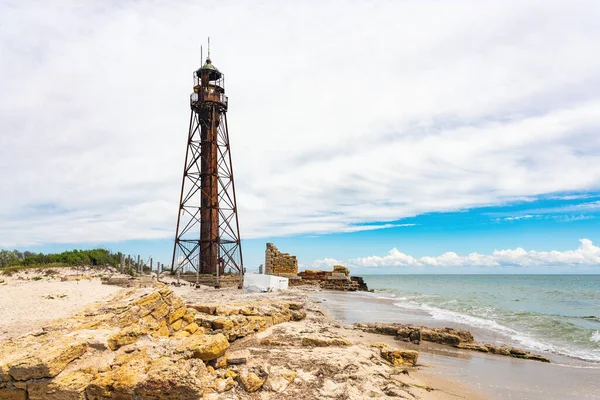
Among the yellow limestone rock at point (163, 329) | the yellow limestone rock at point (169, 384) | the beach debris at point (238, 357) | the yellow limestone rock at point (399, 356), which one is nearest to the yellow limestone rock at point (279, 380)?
the beach debris at point (238, 357)

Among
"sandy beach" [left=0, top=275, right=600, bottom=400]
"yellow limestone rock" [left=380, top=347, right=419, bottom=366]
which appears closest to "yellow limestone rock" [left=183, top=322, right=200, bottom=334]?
"sandy beach" [left=0, top=275, right=600, bottom=400]

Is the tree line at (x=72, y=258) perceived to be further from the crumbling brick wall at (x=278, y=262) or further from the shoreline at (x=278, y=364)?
the shoreline at (x=278, y=364)

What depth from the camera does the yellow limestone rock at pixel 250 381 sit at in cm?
625

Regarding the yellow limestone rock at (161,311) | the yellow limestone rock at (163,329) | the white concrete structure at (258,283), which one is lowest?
the white concrete structure at (258,283)

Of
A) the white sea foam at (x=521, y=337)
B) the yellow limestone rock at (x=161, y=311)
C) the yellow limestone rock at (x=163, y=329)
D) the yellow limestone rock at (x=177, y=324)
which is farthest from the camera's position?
the white sea foam at (x=521, y=337)

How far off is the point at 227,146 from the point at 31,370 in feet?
79.2

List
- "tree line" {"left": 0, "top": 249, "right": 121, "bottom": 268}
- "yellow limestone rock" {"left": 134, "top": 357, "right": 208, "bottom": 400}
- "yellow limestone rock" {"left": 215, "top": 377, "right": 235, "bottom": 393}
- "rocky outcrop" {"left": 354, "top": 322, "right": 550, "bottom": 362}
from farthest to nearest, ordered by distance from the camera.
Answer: "tree line" {"left": 0, "top": 249, "right": 121, "bottom": 268} → "rocky outcrop" {"left": 354, "top": 322, "right": 550, "bottom": 362} → "yellow limestone rock" {"left": 215, "top": 377, "right": 235, "bottom": 393} → "yellow limestone rock" {"left": 134, "top": 357, "right": 208, "bottom": 400}

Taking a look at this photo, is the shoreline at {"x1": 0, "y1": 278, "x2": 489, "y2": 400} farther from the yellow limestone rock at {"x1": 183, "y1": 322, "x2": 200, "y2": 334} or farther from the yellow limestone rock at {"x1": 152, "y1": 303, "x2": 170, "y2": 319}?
the yellow limestone rock at {"x1": 183, "y1": 322, "x2": 200, "y2": 334}

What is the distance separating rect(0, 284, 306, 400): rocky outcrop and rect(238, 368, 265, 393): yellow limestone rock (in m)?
0.02

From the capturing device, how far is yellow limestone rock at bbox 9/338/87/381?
566 cm

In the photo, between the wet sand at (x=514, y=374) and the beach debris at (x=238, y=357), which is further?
the wet sand at (x=514, y=374)

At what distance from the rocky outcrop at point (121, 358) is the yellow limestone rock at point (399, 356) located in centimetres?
360

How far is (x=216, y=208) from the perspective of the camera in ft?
91.9

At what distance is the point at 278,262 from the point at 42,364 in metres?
35.9
